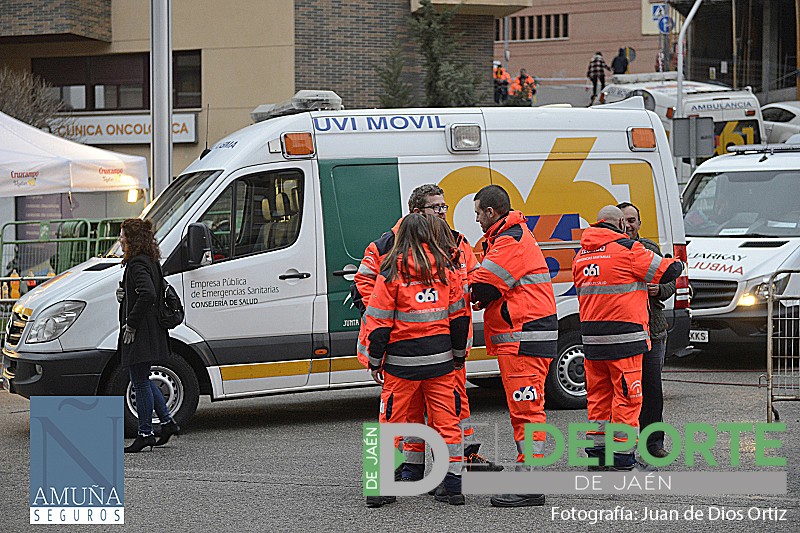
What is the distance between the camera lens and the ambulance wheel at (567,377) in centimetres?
1024

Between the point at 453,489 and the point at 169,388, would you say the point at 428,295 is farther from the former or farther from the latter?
the point at 169,388

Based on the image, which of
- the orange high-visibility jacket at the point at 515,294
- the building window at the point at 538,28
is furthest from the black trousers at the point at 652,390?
the building window at the point at 538,28

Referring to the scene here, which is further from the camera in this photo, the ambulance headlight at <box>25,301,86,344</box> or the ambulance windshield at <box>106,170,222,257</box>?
the ambulance windshield at <box>106,170,222,257</box>

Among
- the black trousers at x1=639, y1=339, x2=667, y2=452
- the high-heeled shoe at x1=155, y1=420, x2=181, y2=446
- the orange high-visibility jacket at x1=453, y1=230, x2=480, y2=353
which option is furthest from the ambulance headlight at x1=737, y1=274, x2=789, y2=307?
the high-heeled shoe at x1=155, y1=420, x2=181, y2=446

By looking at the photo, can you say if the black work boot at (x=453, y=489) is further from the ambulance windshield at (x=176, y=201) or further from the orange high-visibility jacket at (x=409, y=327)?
the ambulance windshield at (x=176, y=201)

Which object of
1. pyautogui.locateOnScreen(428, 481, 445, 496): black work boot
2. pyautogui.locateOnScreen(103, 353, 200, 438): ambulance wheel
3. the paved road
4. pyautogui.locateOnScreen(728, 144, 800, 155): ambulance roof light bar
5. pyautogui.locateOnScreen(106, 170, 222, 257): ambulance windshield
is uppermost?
pyautogui.locateOnScreen(728, 144, 800, 155): ambulance roof light bar

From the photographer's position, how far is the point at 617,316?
7457 millimetres

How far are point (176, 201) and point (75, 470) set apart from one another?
335 centimetres

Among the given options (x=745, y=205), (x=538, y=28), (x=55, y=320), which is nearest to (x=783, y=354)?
(x=745, y=205)

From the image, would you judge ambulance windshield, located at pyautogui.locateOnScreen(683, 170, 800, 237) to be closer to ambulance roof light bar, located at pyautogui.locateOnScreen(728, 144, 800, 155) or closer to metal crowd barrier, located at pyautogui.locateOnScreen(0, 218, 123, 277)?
ambulance roof light bar, located at pyautogui.locateOnScreen(728, 144, 800, 155)

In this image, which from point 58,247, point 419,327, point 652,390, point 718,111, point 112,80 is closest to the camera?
point 419,327

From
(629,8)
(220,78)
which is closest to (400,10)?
(220,78)

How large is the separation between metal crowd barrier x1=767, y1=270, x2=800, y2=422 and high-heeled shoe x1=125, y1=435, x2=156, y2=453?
16.1 feet

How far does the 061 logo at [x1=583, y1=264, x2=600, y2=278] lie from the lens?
756 centimetres
